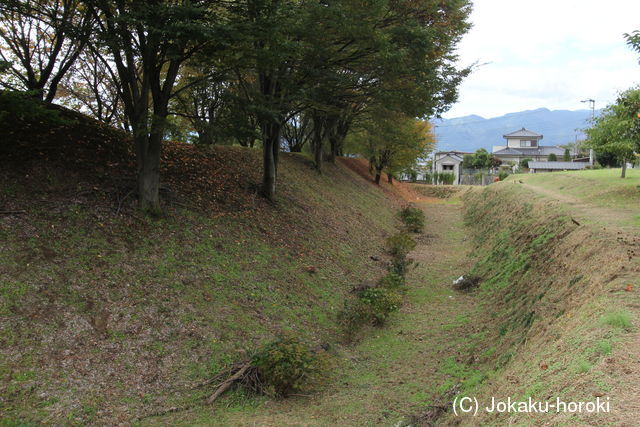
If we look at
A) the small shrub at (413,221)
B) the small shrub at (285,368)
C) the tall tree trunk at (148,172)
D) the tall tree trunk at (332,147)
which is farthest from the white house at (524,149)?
the small shrub at (285,368)

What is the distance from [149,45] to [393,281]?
781 cm

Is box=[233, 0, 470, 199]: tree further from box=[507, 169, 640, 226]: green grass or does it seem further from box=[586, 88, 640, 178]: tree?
box=[507, 169, 640, 226]: green grass

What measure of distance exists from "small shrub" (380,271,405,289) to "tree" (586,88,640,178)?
869 centimetres

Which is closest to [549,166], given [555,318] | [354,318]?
[354,318]

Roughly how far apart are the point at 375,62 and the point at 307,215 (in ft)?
17.6

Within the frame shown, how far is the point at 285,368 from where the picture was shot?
6.18 m

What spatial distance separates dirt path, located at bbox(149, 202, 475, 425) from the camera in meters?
5.68

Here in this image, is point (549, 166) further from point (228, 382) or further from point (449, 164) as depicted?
point (228, 382)

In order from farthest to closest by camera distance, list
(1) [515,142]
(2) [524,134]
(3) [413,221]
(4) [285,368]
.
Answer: (1) [515,142], (2) [524,134], (3) [413,221], (4) [285,368]

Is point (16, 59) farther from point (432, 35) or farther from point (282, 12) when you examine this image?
point (432, 35)

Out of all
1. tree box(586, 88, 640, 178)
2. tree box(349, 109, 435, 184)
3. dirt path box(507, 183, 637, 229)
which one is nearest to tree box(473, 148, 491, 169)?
tree box(349, 109, 435, 184)

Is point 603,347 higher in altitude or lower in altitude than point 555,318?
higher

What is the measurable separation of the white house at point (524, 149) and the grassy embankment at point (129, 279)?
72.0 metres

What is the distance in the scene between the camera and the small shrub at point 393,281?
11.5 m
